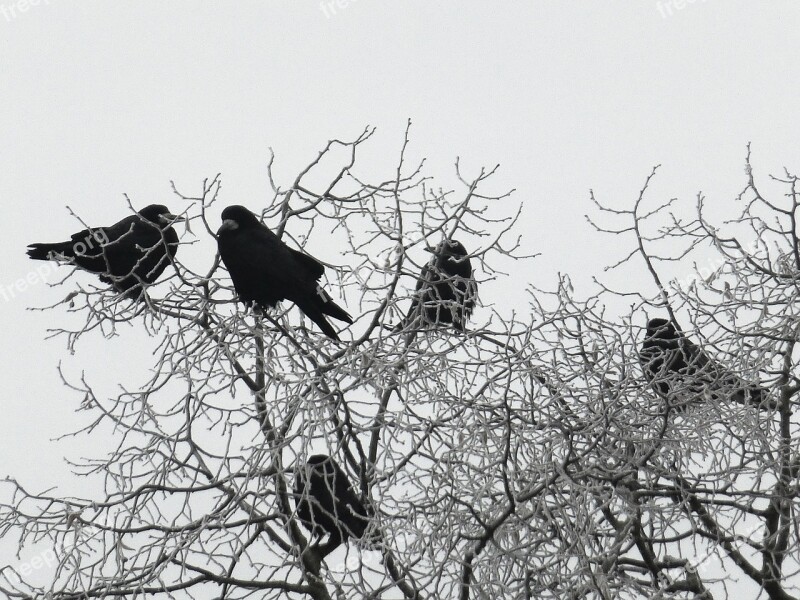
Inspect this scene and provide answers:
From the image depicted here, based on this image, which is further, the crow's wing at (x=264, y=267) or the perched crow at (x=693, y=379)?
the crow's wing at (x=264, y=267)

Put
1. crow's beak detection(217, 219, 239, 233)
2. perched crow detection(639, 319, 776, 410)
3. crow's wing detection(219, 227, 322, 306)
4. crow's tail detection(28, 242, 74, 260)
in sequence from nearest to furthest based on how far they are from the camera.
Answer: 1. perched crow detection(639, 319, 776, 410)
2. crow's wing detection(219, 227, 322, 306)
3. crow's beak detection(217, 219, 239, 233)
4. crow's tail detection(28, 242, 74, 260)

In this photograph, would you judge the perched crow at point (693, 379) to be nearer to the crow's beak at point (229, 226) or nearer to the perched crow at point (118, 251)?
the crow's beak at point (229, 226)

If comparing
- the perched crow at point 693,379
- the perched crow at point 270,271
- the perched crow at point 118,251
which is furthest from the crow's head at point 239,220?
the perched crow at point 693,379

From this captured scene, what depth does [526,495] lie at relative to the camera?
445cm

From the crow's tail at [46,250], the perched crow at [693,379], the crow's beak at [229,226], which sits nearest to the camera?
the perched crow at [693,379]

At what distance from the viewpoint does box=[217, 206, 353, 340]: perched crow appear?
5844 millimetres

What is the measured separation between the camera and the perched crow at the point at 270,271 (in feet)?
19.2

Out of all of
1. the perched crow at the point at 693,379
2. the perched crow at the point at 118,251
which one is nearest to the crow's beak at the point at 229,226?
the perched crow at the point at 118,251

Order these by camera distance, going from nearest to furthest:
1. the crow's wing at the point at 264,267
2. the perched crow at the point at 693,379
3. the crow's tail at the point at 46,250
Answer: the perched crow at the point at 693,379
the crow's wing at the point at 264,267
the crow's tail at the point at 46,250

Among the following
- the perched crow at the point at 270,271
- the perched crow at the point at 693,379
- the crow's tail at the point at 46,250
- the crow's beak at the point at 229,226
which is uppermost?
the crow's tail at the point at 46,250

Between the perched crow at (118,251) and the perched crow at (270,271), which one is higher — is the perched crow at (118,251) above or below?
above

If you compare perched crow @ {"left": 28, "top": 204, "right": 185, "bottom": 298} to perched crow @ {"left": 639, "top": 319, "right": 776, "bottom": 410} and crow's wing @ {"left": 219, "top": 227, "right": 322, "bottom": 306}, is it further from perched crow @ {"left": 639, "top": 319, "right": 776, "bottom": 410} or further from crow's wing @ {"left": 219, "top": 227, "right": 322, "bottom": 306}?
perched crow @ {"left": 639, "top": 319, "right": 776, "bottom": 410}

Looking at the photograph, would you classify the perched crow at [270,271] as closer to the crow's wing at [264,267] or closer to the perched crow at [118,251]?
the crow's wing at [264,267]

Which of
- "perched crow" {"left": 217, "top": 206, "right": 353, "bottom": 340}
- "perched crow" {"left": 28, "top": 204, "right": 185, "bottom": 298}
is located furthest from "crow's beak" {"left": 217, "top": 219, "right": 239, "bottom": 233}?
"perched crow" {"left": 28, "top": 204, "right": 185, "bottom": 298}
